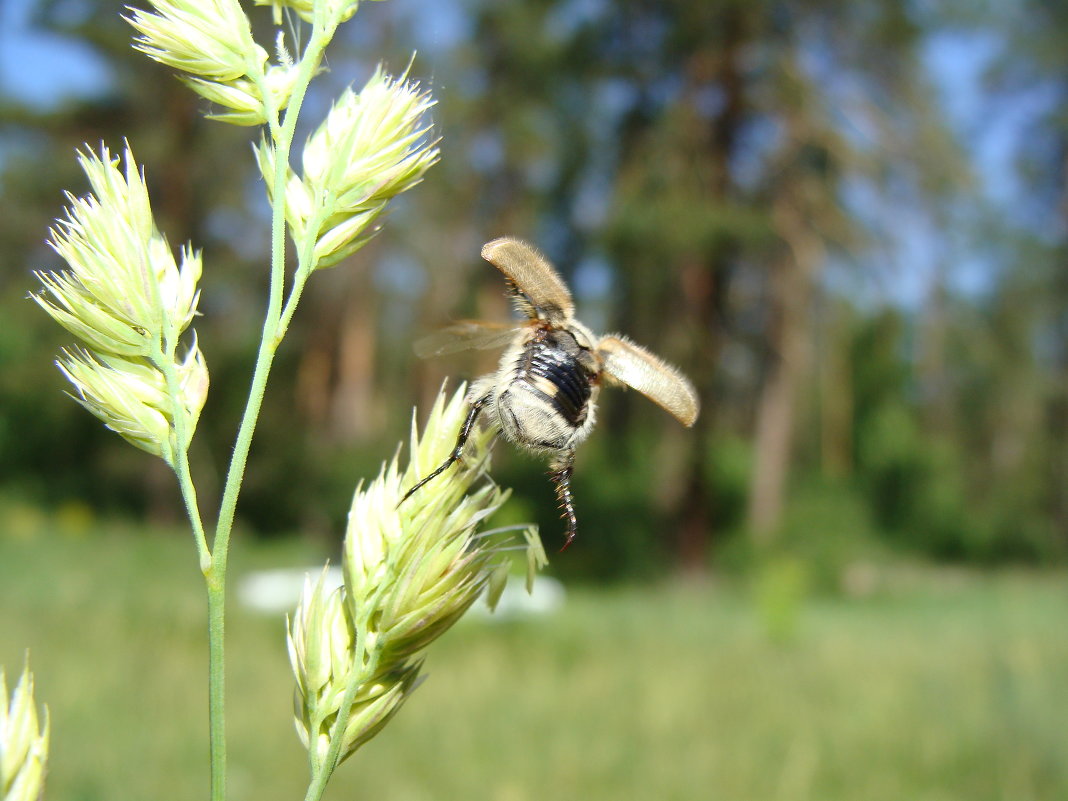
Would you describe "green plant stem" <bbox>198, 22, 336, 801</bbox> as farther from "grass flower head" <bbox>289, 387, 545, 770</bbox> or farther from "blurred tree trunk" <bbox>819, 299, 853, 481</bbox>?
"blurred tree trunk" <bbox>819, 299, 853, 481</bbox>

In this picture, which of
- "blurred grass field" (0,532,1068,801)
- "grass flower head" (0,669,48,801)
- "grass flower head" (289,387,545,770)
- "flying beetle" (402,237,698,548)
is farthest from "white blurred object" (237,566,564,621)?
"grass flower head" (0,669,48,801)

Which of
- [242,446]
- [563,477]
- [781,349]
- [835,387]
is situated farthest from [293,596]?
[242,446]

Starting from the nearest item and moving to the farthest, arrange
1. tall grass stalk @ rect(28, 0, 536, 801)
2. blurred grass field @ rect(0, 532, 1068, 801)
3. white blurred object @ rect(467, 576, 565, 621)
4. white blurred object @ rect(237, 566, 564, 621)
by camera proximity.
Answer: tall grass stalk @ rect(28, 0, 536, 801), blurred grass field @ rect(0, 532, 1068, 801), white blurred object @ rect(467, 576, 565, 621), white blurred object @ rect(237, 566, 564, 621)

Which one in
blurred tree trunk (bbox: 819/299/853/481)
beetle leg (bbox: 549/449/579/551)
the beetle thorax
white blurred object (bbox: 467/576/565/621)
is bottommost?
white blurred object (bbox: 467/576/565/621)

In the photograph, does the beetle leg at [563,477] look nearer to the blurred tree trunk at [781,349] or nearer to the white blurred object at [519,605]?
the white blurred object at [519,605]

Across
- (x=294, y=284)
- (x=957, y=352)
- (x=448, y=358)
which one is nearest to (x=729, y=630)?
(x=448, y=358)
